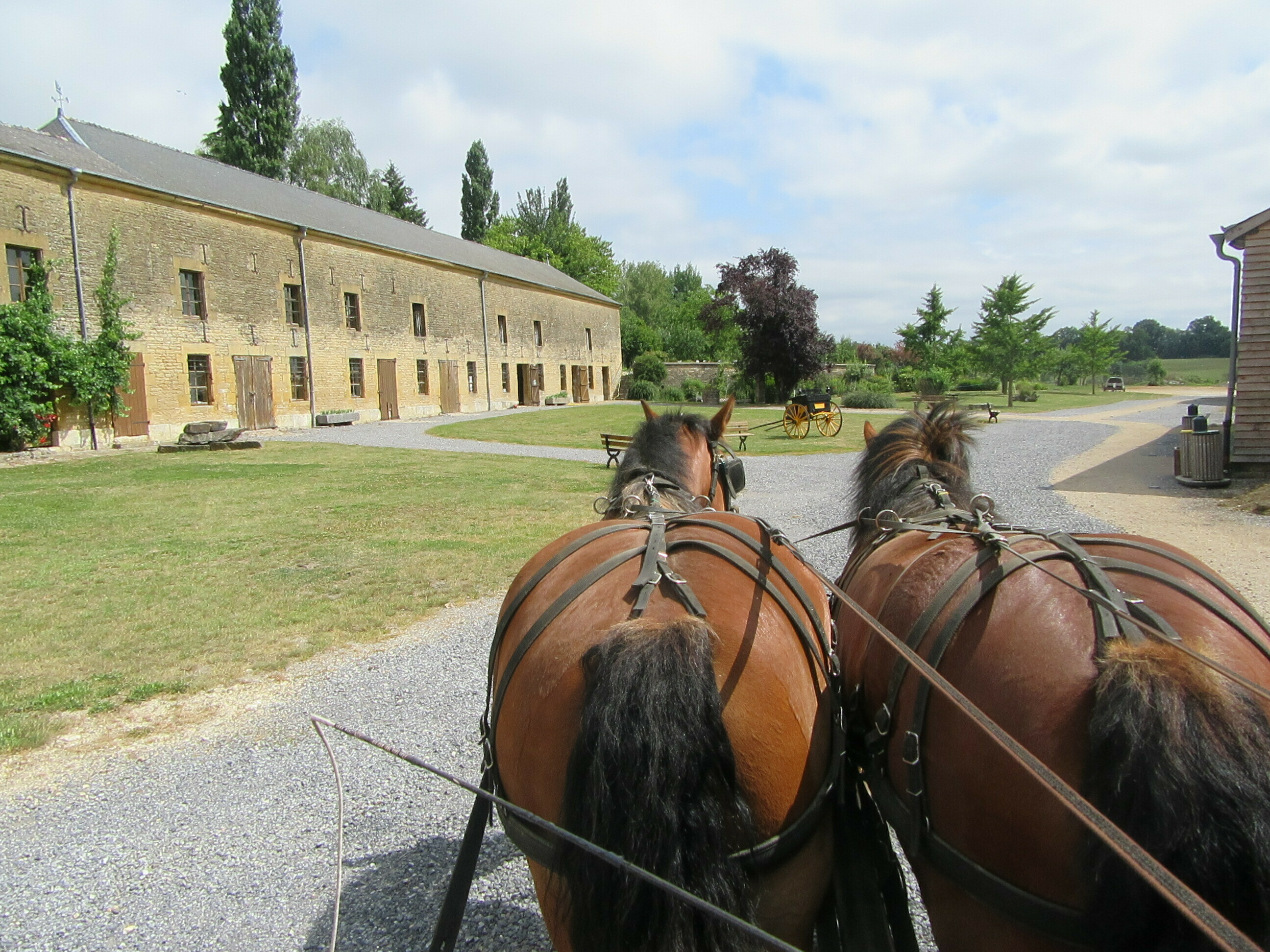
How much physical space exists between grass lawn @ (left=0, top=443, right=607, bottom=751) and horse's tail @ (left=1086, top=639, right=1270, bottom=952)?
512 centimetres

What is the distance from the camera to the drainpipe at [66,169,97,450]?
19.5 meters

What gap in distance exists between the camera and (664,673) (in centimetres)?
144

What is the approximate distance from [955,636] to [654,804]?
2.72 ft

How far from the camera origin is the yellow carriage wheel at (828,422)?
2242 cm

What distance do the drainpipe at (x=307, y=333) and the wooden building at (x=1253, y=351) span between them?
86.9ft

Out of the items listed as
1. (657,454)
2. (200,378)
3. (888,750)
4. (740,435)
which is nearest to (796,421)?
(740,435)

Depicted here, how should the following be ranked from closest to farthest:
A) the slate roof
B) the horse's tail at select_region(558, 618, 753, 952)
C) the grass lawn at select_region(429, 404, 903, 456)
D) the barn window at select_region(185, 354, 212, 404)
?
the horse's tail at select_region(558, 618, 753, 952), the grass lawn at select_region(429, 404, 903, 456), the slate roof, the barn window at select_region(185, 354, 212, 404)

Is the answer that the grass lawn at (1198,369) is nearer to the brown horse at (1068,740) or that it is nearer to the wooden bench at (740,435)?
the wooden bench at (740,435)

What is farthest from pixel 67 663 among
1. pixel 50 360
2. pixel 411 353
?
pixel 411 353

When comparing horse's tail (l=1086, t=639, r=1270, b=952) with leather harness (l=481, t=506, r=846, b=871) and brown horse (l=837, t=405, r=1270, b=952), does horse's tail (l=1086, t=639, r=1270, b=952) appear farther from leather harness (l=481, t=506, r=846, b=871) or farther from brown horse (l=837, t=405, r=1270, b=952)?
leather harness (l=481, t=506, r=846, b=871)

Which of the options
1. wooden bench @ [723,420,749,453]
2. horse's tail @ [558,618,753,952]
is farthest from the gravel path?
wooden bench @ [723,420,749,453]

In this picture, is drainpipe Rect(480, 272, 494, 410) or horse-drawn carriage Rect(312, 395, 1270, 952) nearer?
horse-drawn carriage Rect(312, 395, 1270, 952)

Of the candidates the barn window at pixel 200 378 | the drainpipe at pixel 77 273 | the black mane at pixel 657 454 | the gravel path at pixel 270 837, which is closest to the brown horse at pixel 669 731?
the black mane at pixel 657 454

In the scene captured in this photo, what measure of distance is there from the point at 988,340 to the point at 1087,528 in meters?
38.1
